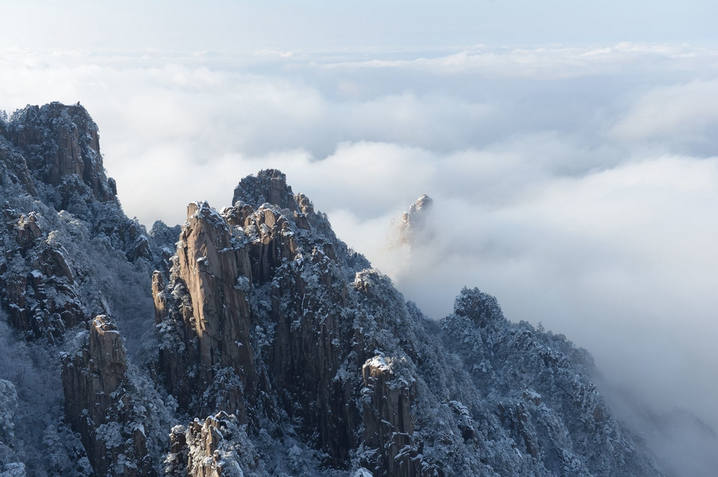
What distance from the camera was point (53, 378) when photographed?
96312 millimetres

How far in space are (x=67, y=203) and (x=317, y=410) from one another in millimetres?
70329

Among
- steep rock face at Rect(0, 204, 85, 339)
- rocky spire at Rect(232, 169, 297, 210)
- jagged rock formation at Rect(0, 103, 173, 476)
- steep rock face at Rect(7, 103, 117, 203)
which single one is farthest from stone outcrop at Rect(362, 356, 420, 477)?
steep rock face at Rect(7, 103, 117, 203)

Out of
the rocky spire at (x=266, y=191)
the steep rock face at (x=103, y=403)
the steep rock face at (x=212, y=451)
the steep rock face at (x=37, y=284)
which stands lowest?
the steep rock face at (x=212, y=451)

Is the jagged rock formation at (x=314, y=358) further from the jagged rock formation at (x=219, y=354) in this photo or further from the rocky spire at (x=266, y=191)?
the rocky spire at (x=266, y=191)

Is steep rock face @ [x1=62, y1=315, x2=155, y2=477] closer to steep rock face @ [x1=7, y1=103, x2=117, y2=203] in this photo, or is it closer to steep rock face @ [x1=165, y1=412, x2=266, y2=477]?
steep rock face @ [x1=165, y1=412, x2=266, y2=477]

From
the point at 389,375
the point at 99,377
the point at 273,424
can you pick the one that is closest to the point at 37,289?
the point at 99,377

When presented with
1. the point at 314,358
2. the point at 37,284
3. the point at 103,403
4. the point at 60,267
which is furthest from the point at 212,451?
the point at 60,267

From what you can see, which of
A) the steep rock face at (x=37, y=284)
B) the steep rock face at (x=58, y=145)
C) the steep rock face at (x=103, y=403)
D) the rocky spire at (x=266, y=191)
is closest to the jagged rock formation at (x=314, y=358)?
the steep rock face at (x=37, y=284)

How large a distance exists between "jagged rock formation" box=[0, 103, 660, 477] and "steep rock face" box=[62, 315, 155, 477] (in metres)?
0.18

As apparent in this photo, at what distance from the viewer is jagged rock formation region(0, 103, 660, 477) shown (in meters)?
89.3

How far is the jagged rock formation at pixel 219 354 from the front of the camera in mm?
89312

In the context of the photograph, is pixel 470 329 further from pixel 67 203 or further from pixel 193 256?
pixel 67 203

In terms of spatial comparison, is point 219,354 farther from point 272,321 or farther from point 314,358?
point 314,358

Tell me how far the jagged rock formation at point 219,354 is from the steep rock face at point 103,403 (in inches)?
7.2
